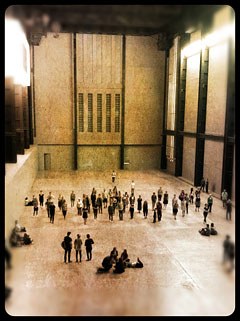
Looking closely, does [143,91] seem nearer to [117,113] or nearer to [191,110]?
[117,113]

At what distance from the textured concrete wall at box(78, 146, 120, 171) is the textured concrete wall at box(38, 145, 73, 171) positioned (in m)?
0.97

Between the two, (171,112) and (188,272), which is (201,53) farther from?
(188,272)

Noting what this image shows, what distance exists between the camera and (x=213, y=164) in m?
23.8

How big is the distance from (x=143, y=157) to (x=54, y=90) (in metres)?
10.8

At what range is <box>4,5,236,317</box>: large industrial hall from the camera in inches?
238

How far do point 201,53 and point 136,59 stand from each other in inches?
370

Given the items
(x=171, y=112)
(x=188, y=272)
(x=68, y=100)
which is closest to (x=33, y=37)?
(x=68, y=100)

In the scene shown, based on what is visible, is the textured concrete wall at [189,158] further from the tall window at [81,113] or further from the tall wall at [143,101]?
the tall window at [81,113]

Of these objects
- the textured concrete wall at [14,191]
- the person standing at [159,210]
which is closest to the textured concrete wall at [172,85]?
the textured concrete wall at [14,191]

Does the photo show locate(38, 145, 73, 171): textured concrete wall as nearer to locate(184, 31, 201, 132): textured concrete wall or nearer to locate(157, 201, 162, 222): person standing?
locate(184, 31, 201, 132): textured concrete wall

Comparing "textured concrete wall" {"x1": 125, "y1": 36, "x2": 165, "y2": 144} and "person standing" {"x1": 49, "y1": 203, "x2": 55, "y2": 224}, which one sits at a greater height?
"textured concrete wall" {"x1": 125, "y1": 36, "x2": 165, "y2": 144}

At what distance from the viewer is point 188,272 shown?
468 inches

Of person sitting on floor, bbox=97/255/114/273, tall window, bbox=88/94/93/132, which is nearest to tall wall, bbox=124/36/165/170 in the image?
tall window, bbox=88/94/93/132

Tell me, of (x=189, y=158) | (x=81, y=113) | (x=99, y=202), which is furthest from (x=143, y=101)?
(x=99, y=202)
